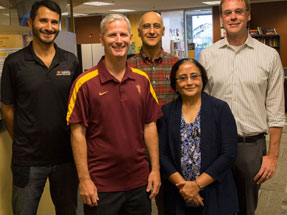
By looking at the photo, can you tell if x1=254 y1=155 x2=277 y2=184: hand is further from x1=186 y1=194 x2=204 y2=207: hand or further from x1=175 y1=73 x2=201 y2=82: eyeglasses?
x1=175 y1=73 x2=201 y2=82: eyeglasses

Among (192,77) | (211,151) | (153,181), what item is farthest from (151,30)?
(153,181)

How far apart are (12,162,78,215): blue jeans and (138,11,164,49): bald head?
0.95m

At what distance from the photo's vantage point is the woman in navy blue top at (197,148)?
2072 mm

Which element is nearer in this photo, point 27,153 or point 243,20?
point 27,153

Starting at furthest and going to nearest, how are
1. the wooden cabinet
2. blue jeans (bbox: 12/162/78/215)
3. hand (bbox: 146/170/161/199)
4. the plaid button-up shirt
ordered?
the wooden cabinet
the plaid button-up shirt
blue jeans (bbox: 12/162/78/215)
hand (bbox: 146/170/161/199)

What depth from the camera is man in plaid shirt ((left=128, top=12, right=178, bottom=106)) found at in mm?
2457

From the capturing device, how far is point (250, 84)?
2229 millimetres

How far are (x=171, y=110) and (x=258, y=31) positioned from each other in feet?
35.5

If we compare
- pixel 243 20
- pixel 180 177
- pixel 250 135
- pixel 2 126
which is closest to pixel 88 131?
pixel 180 177

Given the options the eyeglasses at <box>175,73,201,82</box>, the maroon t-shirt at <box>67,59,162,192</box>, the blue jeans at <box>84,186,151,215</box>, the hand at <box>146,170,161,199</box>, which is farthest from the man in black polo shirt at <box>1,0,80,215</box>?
the eyeglasses at <box>175,73,201,82</box>

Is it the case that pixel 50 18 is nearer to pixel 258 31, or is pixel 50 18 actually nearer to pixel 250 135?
pixel 250 135

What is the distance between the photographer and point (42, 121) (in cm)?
201

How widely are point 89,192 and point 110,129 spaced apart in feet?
1.09

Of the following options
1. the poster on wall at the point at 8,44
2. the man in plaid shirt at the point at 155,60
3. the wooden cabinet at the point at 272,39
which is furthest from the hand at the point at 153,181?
the wooden cabinet at the point at 272,39
